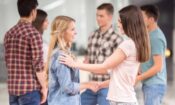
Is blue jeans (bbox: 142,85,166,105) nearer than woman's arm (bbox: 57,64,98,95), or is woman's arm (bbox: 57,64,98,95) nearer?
woman's arm (bbox: 57,64,98,95)

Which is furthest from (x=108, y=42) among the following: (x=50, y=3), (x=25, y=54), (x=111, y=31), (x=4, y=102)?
(x=50, y=3)

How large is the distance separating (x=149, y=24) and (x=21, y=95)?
122 centimetres

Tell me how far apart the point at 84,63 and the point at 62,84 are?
625mm

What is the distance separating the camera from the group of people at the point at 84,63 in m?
2.71

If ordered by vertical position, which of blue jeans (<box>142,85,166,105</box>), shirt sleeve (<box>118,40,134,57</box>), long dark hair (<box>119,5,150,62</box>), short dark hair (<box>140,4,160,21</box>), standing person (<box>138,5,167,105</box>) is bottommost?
blue jeans (<box>142,85,166,105</box>)

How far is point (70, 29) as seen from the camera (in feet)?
Answer: 9.18

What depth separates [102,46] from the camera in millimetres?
3746

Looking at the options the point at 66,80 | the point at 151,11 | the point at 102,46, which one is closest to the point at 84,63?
the point at 102,46

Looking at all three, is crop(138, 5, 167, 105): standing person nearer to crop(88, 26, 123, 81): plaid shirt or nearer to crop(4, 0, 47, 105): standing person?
crop(88, 26, 123, 81): plaid shirt

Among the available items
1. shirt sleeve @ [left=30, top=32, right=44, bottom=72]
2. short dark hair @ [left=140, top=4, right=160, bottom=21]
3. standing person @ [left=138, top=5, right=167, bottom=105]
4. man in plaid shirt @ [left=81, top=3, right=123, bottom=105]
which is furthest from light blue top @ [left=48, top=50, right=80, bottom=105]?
short dark hair @ [left=140, top=4, right=160, bottom=21]

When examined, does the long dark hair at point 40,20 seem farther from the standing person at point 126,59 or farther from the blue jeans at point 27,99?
the standing person at point 126,59

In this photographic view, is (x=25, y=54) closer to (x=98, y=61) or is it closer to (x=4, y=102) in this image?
(x=98, y=61)

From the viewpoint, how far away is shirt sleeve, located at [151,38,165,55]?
3.34 m

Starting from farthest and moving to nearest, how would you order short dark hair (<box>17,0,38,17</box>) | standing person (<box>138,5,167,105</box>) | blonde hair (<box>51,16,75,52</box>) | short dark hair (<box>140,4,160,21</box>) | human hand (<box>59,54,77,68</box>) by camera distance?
1. short dark hair (<box>140,4,160,21</box>)
2. standing person (<box>138,5,167,105</box>)
3. short dark hair (<box>17,0,38,17</box>)
4. blonde hair (<box>51,16,75,52</box>)
5. human hand (<box>59,54,77,68</box>)
